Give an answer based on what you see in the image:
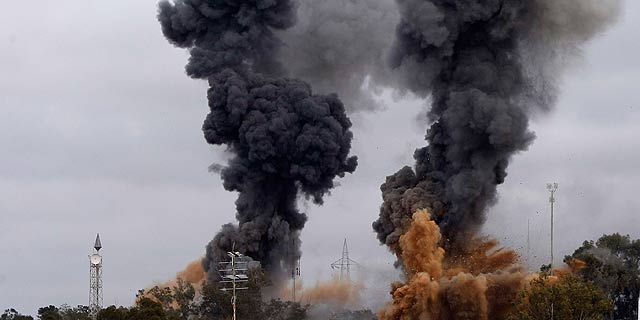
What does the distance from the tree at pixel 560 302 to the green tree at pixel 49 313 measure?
4828 centimetres

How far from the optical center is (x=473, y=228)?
133875mm

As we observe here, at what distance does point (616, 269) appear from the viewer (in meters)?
159

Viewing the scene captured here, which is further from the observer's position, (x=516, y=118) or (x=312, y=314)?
(x=312, y=314)

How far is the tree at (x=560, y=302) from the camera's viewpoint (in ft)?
402

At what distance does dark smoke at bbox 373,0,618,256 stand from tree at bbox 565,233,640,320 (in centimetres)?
2392

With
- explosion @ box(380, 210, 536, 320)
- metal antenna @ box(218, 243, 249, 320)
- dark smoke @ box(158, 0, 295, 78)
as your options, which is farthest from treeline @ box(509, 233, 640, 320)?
dark smoke @ box(158, 0, 295, 78)

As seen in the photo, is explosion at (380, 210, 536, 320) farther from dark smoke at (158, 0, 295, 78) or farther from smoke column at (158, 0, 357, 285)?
dark smoke at (158, 0, 295, 78)

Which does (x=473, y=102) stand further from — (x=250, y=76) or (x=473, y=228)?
(x=250, y=76)

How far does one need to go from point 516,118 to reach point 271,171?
2654 cm

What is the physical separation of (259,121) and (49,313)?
101 feet

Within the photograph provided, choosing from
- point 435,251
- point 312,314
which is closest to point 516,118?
point 435,251

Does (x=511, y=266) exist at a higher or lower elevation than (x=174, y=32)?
lower

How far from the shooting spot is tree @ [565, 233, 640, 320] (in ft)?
512

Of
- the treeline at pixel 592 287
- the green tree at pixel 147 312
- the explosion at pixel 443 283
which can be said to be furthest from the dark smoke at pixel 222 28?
the treeline at pixel 592 287
